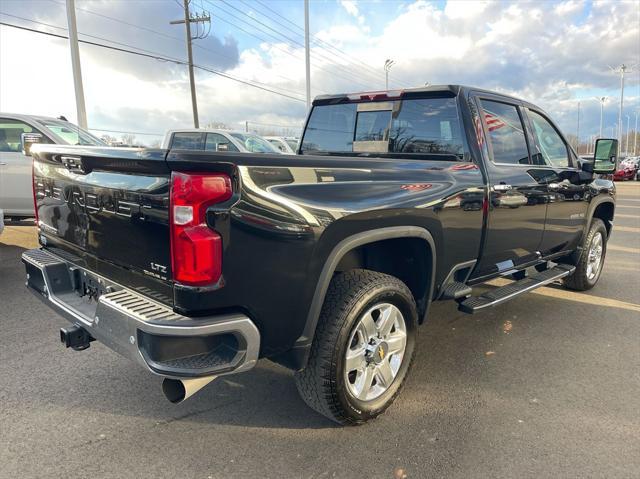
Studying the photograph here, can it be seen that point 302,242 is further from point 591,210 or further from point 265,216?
point 591,210

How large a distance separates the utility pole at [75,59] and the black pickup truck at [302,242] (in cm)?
1030

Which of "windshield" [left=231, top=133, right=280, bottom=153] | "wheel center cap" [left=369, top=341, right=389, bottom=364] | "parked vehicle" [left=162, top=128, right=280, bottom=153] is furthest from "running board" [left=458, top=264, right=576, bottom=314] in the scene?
"windshield" [left=231, top=133, right=280, bottom=153]

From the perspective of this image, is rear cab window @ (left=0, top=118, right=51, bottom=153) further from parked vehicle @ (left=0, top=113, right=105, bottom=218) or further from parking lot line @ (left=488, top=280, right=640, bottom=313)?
parking lot line @ (left=488, top=280, right=640, bottom=313)

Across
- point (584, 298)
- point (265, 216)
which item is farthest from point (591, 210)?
point (265, 216)

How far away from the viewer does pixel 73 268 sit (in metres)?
2.94

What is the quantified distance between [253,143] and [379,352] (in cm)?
954

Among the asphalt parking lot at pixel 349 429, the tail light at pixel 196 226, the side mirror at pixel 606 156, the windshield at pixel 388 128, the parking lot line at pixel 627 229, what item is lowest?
the asphalt parking lot at pixel 349 429

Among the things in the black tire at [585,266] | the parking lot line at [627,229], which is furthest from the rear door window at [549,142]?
the parking lot line at [627,229]

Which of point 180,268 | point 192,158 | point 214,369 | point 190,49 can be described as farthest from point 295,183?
point 190,49

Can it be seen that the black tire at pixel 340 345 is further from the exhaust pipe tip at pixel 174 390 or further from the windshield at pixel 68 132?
the windshield at pixel 68 132

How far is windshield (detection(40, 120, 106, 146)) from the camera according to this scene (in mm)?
7344

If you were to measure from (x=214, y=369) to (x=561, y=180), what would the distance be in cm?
372

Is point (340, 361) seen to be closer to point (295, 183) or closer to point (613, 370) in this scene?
point (295, 183)

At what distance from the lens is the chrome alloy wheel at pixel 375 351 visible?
2.77 m
